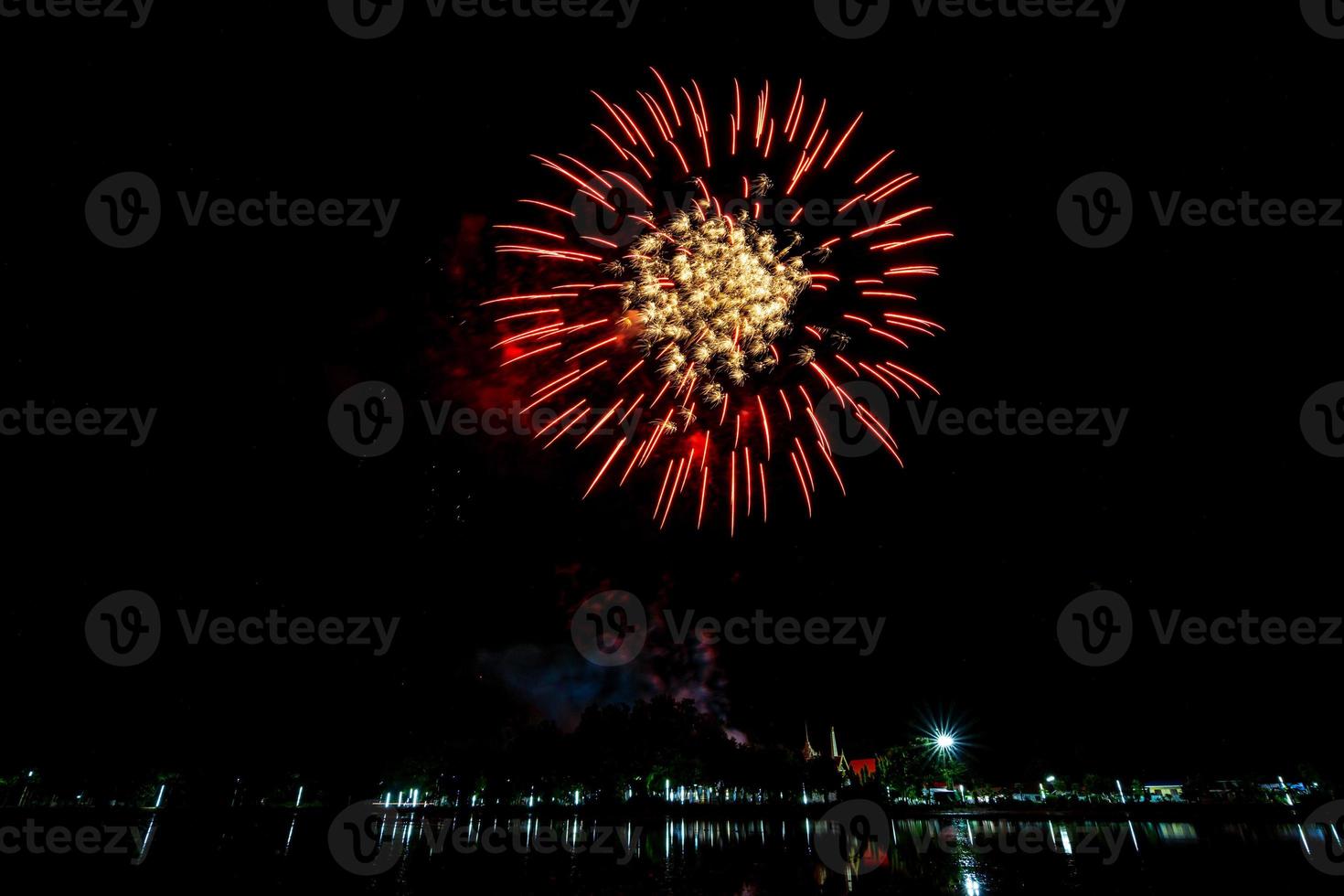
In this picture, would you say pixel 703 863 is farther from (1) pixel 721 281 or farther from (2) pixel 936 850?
(1) pixel 721 281

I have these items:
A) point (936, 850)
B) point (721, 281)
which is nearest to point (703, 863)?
point (936, 850)

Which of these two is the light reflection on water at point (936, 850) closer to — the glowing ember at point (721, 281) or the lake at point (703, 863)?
the lake at point (703, 863)

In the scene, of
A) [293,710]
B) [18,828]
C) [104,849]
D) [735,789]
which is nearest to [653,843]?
[104,849]

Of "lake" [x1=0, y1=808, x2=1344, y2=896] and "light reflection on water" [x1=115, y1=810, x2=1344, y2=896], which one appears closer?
"lake" [x1=0, y1=808, x2=1344, y2=896]

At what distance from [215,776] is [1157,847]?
5855cm

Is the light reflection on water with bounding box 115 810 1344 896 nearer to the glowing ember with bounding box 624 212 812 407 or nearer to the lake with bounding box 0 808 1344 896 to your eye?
the lake with bounding box 0 808 1344 896

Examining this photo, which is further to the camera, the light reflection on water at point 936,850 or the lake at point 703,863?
the light reflection on water at point 936,850

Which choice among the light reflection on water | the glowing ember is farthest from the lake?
the glowing ember

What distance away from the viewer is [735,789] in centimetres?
11375

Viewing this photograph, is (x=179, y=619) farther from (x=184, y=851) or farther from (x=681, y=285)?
(x=681, y=285)

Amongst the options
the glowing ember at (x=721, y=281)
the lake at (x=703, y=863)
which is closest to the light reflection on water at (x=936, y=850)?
the lake at (x=703, y=863)

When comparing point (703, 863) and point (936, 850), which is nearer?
point (703, 863)

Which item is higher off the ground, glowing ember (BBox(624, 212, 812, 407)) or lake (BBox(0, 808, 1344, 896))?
glowing ember (BBox(624, 212, 812, 407))

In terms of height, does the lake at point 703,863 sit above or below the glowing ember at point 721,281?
below
